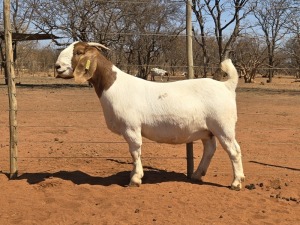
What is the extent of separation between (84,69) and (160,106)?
1113mm

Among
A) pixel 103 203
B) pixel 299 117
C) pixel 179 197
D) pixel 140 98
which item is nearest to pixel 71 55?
pixel 140 98

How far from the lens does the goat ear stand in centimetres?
515

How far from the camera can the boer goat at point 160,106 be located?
509cm

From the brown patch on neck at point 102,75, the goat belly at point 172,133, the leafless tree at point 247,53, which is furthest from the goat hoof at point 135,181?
the leafless tree at point 247,53

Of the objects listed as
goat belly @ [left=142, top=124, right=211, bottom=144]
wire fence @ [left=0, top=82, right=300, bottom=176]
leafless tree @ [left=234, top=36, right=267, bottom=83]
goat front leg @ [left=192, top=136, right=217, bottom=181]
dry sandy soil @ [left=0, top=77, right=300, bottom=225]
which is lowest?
dry sandy soil @ [left=0, top=77, right=300, bottom=225]

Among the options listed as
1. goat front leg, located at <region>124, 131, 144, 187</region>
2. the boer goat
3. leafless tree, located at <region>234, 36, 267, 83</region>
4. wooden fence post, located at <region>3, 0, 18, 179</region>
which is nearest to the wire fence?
wooden fence post, located at <region>3, 0, 18, 179</region>

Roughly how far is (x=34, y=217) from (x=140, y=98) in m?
1.96

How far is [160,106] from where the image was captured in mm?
5133

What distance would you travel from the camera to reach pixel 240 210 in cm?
445

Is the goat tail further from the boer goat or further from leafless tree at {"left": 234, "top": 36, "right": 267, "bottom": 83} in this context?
leafless tree at {"left": 234, "top": 36, "right": 267, "bottom": 83}

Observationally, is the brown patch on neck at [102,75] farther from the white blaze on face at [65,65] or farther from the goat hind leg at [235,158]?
the goat hind leg at [235,158]

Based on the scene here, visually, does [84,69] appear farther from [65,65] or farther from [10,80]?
[10,80]

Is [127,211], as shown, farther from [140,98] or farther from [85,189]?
[140,98]

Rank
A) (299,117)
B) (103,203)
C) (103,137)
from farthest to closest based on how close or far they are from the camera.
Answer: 1. (299,117)
2. (103,137)
3. (103,203)
